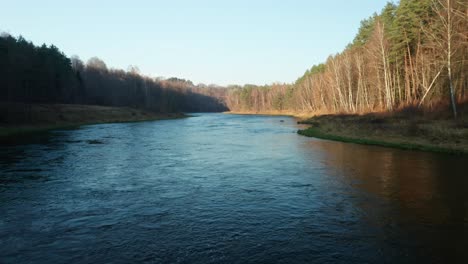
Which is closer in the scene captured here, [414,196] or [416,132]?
[414,196]

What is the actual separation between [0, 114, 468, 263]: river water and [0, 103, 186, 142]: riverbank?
28628mm

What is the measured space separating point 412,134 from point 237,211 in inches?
1048

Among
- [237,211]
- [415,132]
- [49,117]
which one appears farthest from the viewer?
[49,117]

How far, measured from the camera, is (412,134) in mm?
31609

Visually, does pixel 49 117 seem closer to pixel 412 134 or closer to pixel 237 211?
pixel 237 211

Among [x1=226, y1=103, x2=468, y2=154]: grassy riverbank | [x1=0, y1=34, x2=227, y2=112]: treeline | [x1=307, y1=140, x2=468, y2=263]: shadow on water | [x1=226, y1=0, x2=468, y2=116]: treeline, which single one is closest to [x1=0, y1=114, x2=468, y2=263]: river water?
[x1=307, y1=140, x2=468, y2=263]: shadow on water

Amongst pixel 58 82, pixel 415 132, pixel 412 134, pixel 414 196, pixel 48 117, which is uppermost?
pixel 58 82

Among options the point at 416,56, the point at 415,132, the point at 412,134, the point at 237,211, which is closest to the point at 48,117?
the point at 237,211

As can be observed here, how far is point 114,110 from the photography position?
93312 millimetres

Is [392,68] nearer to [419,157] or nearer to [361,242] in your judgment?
[419,157]

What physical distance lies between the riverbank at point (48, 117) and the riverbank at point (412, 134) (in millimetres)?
44425

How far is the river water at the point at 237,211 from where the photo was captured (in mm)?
9055

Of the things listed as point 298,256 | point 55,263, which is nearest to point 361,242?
point 298,256

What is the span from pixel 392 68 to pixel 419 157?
41.0 metres
